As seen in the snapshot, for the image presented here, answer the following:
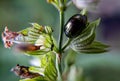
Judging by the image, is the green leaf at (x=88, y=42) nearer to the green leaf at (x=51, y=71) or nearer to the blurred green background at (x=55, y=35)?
the green leaf at (x=51, y=71)

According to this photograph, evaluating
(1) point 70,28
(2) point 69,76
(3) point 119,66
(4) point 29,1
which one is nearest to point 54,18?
(4) point 29,1

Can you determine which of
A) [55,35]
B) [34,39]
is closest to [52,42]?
[34,39]

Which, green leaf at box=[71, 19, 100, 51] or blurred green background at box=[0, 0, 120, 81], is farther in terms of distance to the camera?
blurred green background at box=[0, 0, 120, 81]

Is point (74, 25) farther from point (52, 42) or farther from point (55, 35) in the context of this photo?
point (55, 35)

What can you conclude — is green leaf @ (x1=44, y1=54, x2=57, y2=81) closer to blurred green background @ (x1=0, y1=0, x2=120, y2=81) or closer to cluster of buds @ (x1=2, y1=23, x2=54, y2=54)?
cluster of buds @ (x1=2, y1=23, x2=54, y2=54)

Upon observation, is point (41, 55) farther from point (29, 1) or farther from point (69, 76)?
point (29, 1)

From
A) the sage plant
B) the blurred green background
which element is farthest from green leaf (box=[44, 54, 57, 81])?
the blurred green background
